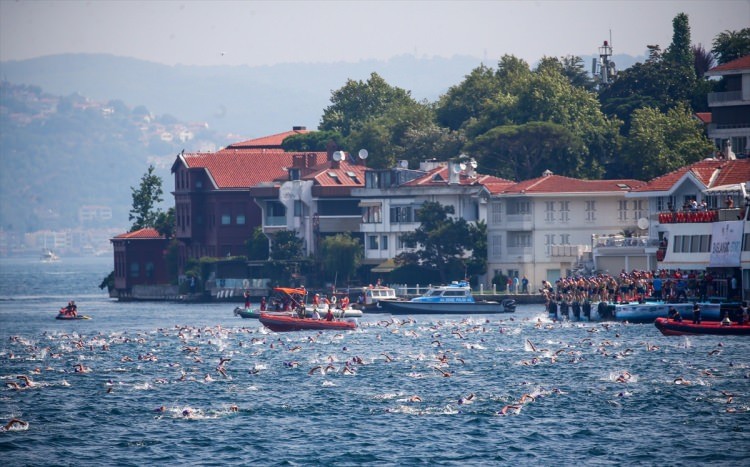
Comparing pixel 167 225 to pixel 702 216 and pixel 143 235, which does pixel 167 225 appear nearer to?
pixel 143 235

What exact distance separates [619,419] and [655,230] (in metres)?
57.3

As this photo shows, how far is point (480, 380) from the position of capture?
61469mm

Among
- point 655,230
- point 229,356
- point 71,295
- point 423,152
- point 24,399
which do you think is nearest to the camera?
point 24,399

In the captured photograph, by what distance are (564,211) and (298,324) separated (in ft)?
125

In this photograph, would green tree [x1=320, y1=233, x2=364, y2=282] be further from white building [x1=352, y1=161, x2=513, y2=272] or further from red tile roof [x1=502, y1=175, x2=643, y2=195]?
red tile roof [x1=502, y1=175, x2=643, y2=195]

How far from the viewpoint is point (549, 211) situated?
403ft

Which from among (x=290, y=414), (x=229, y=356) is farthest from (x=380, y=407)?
(x=229, y=356)

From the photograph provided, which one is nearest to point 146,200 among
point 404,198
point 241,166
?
point 241,166

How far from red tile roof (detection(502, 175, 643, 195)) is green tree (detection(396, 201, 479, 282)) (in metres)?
5.14

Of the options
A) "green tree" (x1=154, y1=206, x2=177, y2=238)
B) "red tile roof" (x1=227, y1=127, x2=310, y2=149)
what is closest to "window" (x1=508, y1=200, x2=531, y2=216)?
"green tree" (x1=154, y1=206, x2=177, y2=238)

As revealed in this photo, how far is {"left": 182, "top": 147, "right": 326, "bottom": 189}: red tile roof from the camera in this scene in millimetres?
150500

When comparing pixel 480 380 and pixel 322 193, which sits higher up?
pixel 322 193

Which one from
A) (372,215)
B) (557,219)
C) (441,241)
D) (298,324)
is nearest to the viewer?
(298,324)

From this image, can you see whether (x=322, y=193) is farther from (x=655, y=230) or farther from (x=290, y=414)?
(x=290, y=414)
